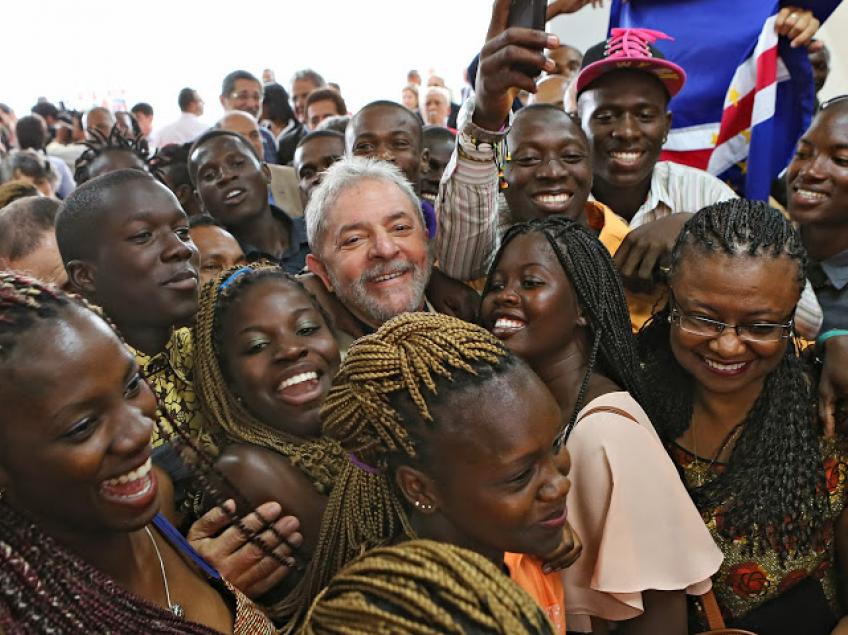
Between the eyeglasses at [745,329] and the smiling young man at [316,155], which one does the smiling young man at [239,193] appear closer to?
the smiling young man at [316,155]

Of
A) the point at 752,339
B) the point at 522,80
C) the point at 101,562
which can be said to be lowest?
the point at 101,562

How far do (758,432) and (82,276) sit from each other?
2.10 meters

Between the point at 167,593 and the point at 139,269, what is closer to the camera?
the point at 167,593

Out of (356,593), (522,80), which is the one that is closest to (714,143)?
(522,80)

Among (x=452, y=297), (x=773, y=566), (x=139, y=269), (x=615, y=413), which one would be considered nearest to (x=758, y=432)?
(x=773, y=566)

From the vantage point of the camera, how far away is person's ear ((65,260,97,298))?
2.27 meters

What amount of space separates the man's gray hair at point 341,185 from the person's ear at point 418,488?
4.59 ft

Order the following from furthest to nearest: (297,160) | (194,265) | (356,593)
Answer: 1. (297,160)
2. (194,265)
3. (356,593)

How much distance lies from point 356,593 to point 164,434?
0.87m

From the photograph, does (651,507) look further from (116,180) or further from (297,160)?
(297,160)

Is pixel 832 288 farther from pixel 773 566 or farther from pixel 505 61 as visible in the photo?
pixel 505 61

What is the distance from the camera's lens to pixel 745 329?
6.18 ft

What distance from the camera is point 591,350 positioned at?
81.3 inches

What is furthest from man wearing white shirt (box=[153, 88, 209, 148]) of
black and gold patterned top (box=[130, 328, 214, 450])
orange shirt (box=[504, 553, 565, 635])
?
orange shirt (box=[504, 553, 565, 635])
